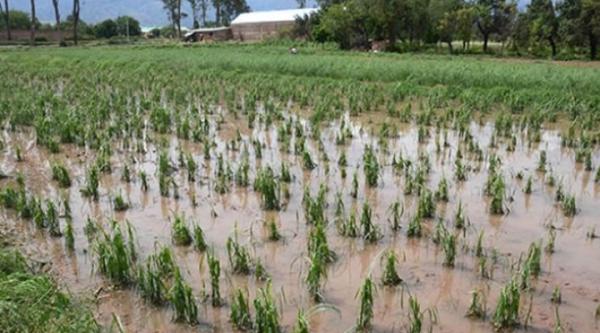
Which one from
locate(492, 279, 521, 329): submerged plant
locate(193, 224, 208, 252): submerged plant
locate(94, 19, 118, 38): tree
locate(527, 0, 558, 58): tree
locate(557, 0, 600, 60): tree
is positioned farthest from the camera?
locate(94, 19, 118, 38): tree

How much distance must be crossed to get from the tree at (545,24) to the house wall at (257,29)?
25.8m

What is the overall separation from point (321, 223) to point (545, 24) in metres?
35.0

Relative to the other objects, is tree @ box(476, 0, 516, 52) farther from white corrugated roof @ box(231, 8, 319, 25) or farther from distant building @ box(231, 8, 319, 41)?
white corrugated roof @ box(231, 8, 319, 25)

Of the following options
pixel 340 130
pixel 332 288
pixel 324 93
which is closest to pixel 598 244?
pixel 332 288

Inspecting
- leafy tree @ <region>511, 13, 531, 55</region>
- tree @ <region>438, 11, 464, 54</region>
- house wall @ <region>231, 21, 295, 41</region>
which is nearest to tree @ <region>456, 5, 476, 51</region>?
tree @ <region>438, 11, 464, 54</region>

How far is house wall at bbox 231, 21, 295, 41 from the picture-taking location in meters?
57.8

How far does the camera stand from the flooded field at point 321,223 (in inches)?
164

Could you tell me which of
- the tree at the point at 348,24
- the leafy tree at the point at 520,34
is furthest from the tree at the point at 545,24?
the tree at the point at 348,24

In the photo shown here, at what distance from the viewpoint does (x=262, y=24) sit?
5931cm

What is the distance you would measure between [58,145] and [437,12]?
3754 centimetres

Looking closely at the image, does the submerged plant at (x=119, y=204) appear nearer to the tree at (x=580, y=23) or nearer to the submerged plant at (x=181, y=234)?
the submerged plant at (x=181, y=234)

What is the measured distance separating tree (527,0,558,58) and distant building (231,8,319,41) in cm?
2577

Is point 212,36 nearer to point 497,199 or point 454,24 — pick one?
point 454,24

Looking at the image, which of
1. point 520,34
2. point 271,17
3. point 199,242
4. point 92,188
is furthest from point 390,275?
point 271,17
